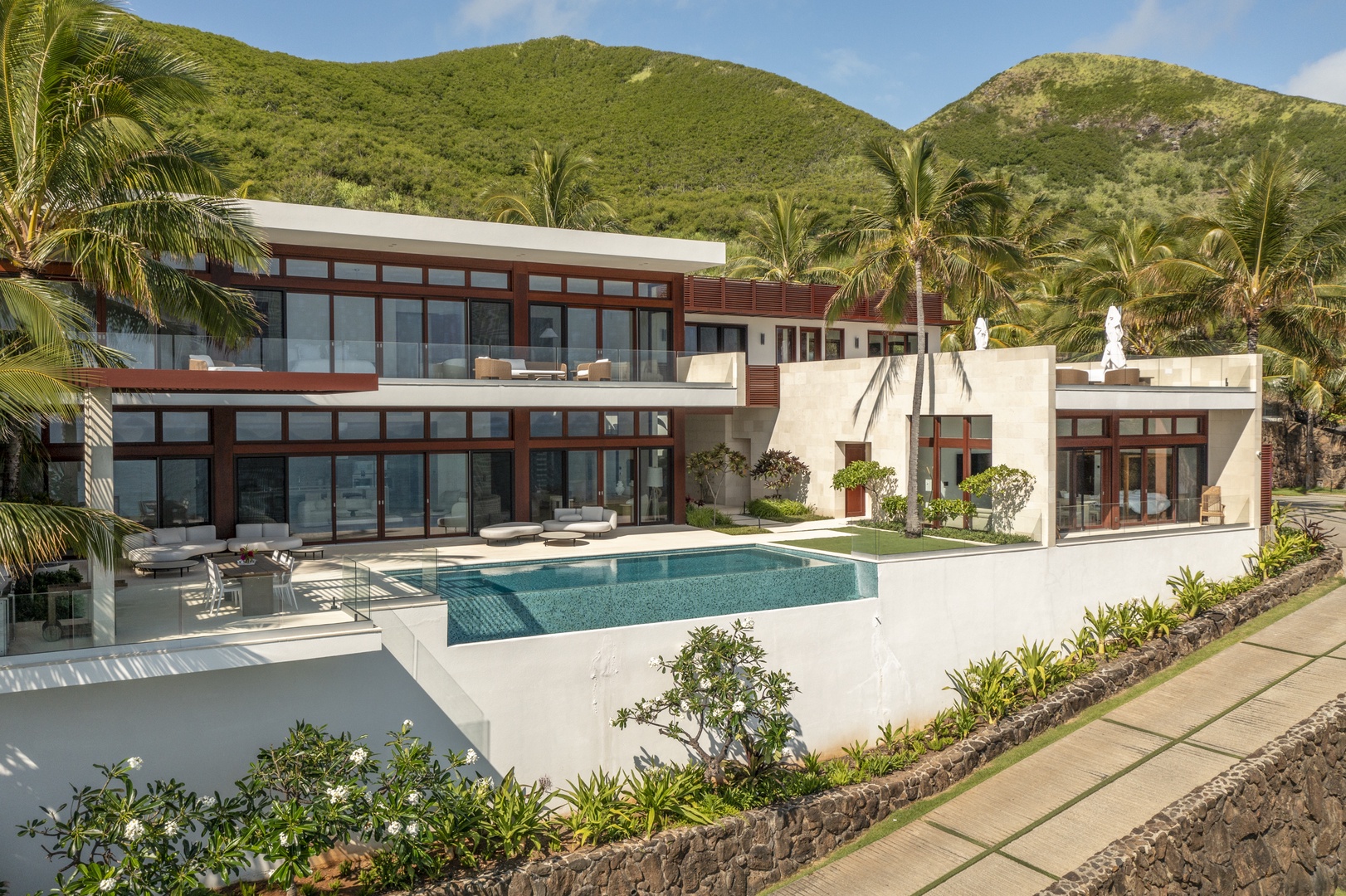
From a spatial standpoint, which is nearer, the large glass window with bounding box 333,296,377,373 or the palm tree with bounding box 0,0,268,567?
the palm tree with bounding box 0,0,268,567

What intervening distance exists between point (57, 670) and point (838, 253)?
16.7m

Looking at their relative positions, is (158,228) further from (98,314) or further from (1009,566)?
(1009,566)

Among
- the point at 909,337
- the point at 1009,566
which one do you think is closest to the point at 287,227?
the point at 1009,566

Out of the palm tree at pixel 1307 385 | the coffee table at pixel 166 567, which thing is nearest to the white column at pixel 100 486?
the coffee table at pixel 166 567

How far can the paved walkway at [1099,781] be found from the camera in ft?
42.1

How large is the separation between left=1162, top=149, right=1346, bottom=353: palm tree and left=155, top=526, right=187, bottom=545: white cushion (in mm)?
24461

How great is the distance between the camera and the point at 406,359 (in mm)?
18297

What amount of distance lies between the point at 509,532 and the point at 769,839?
9.19 metres

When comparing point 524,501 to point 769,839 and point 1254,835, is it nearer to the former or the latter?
point 769,839

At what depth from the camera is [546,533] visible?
2038 centimetres

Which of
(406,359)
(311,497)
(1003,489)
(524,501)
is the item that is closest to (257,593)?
(406,359)

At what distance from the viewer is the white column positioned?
9992 mm

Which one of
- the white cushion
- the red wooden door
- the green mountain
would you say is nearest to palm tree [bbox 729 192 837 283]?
the red wooden door

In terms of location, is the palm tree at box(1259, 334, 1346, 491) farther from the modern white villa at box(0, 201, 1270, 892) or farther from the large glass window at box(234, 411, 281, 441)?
the large glass window at box(234, 411, 281, 441)
